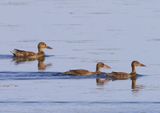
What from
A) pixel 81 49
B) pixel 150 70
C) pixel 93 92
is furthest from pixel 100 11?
pixel 93 92

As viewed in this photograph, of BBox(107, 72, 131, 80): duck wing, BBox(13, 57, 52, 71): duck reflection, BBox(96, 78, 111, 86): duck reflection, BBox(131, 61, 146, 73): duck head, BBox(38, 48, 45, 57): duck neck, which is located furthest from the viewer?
BBox(38, 48, 45, 57): duck neck

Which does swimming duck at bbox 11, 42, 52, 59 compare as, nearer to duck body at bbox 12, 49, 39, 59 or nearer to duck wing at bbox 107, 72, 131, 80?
duck body at bbox 12, 49, 39, 59

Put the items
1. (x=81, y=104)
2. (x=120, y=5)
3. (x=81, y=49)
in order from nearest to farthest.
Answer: (x=81, y=104), (x=81, y=49), (x=120, y=5)

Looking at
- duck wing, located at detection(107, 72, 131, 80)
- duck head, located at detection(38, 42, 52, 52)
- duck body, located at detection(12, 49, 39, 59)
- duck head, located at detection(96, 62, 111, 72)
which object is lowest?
duck wing, located at detection(107, 72, 131, 80)

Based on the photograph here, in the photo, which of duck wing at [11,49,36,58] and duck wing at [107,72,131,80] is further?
duck wing at [11,49,36,58]

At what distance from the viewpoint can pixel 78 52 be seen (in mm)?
27422

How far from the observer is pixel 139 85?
22.4 m

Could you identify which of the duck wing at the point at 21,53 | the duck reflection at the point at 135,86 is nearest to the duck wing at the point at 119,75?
the duck reflection at the point at 135,86

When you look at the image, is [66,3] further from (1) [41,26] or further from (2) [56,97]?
(2) [56,97]

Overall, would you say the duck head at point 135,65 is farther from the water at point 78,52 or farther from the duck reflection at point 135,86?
the duck reflection at point 135,86

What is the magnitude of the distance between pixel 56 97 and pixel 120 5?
21918mm

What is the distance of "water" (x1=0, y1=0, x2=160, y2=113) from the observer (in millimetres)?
19766

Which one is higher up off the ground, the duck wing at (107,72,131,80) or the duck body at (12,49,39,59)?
the duck body at (12,49,39,59)

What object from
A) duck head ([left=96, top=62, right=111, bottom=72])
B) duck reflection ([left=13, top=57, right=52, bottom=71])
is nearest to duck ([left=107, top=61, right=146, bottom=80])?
duck head ([left=96, top=62, right=111, bottom=72])
